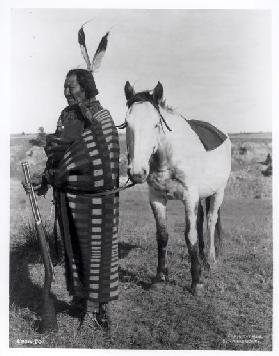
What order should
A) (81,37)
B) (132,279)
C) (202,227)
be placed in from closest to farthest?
(81,37) < (132,279) < (202,227)

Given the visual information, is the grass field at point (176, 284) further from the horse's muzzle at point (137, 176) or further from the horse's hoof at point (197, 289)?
the horse's muzzle at point (137, 176)

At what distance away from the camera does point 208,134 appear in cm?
303

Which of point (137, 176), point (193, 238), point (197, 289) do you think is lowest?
point (197, 289)

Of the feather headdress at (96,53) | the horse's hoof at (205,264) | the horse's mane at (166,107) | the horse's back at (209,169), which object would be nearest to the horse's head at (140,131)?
the horse's mane at (166,107)

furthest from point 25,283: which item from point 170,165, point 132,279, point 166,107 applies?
point 166,107

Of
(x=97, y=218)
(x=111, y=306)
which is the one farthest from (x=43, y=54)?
(x=111, y=306)

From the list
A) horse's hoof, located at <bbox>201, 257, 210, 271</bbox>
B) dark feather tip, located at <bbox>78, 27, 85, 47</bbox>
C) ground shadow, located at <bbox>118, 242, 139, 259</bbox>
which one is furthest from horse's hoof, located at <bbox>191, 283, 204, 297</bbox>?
dark feather tip, located at <bbox>78, 27, 85, 47</bbox>

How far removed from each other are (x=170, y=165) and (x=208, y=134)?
1.39 ft

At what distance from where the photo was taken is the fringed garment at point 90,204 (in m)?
2.46

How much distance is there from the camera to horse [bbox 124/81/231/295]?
249 cm

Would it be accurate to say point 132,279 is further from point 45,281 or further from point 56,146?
point 56,146
